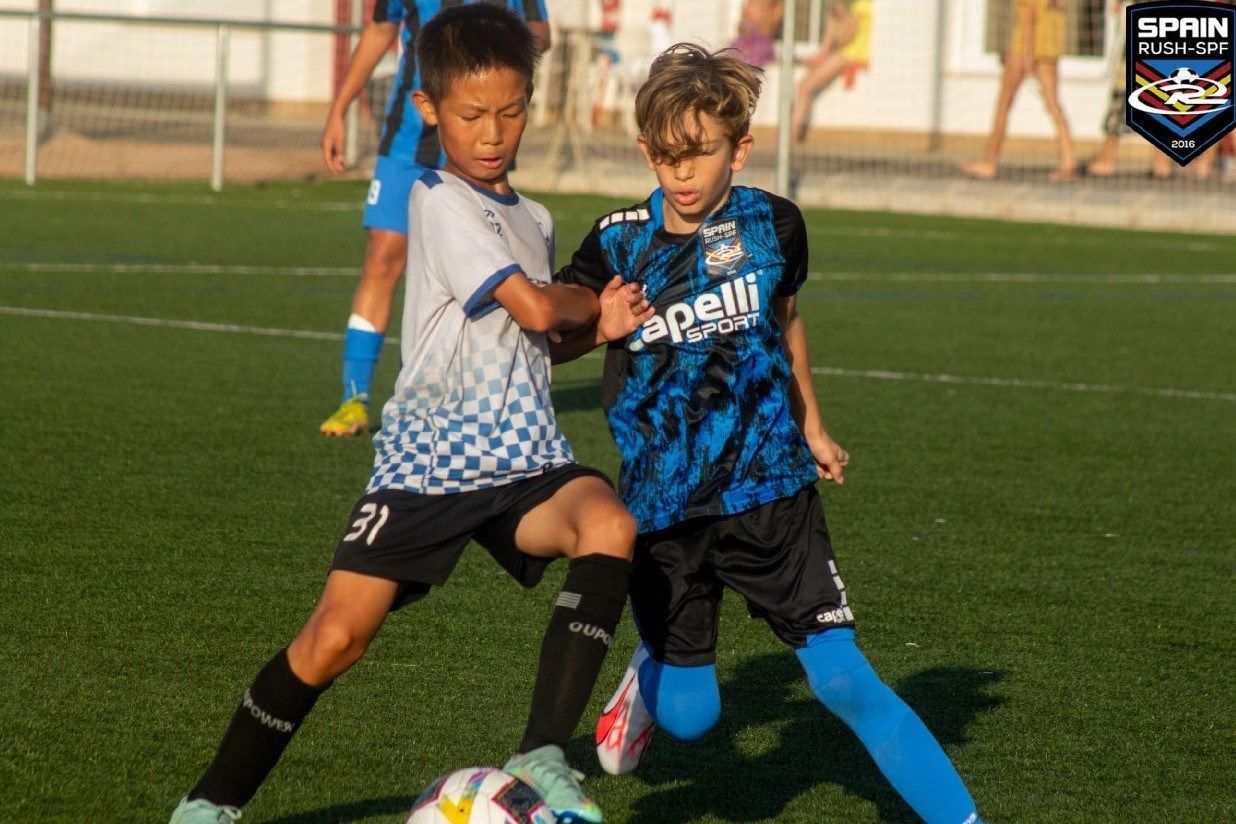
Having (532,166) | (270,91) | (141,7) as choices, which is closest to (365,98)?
(532,166)

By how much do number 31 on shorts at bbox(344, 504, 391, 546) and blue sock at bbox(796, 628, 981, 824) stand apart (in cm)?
77

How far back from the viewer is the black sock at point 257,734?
3.14 metres

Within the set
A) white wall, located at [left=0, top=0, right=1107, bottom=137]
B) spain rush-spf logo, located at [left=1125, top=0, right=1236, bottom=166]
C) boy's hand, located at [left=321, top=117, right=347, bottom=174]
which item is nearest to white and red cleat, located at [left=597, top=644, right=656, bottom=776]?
boy's hand, located at [left=321, top=117, right=347, bottom=174]

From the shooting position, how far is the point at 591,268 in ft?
11.6

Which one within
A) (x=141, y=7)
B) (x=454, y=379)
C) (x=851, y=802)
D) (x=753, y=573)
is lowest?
(x=851, y=802)

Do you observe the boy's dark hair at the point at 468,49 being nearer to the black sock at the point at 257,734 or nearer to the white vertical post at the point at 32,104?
the black sock at the point at 257,734

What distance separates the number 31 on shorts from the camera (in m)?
3.14

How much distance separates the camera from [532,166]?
20.1 meters

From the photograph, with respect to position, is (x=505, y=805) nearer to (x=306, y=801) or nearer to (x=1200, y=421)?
(x=306, y=801)

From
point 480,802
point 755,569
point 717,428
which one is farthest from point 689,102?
point 480,802

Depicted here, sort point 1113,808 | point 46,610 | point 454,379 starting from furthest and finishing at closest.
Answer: point 46,610 < point 1113,808 < point 454,379

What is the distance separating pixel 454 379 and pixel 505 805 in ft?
2.31

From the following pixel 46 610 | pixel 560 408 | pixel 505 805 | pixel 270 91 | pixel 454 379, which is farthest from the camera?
pixel 270 91

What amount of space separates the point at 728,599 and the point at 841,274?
8.29 m
